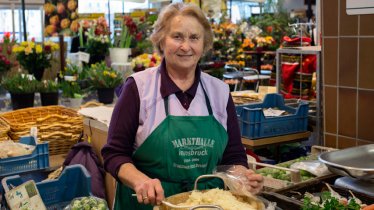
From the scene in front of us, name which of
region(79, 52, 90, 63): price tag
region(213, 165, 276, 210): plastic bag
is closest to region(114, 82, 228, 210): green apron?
region(213, 165, 276, 210): plastic bag

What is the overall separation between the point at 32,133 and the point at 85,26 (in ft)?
9.53

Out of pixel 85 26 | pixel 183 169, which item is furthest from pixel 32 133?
pixel 85 26

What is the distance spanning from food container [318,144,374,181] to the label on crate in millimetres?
1376

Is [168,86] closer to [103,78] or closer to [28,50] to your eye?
[103,78]

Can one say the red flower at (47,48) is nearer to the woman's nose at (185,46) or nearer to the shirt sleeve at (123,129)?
the shirt sleeve at (123,129)

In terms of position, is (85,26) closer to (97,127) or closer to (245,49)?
(97,127)

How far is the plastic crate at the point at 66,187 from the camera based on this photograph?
111 inches

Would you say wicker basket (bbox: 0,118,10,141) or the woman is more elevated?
the woman

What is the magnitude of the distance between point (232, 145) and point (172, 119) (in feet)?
1.09

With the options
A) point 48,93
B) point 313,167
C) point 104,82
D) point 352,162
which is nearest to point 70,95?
point 48,93

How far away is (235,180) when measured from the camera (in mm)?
1805

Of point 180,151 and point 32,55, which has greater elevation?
point 32,55

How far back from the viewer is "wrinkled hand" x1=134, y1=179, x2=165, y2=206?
5.28 feet

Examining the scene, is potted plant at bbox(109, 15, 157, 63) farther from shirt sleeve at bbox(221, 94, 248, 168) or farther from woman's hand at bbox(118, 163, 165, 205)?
woman's hand at bbox(118, 163, 165, 205)
